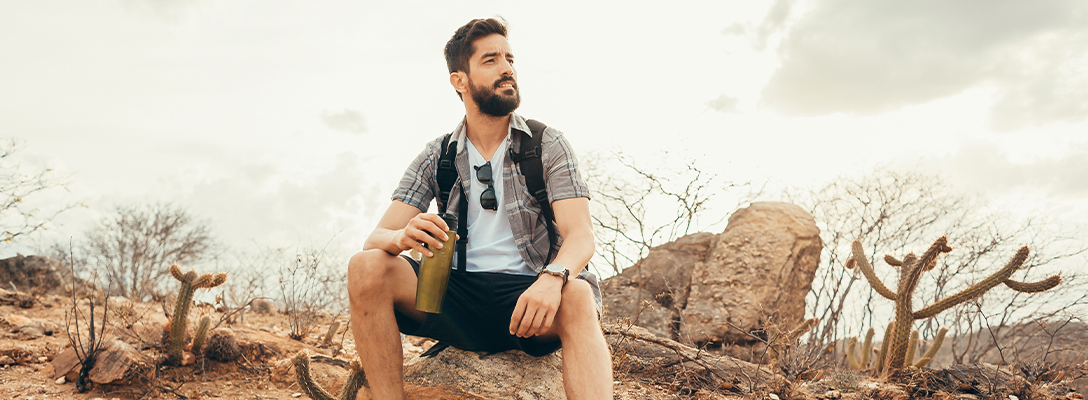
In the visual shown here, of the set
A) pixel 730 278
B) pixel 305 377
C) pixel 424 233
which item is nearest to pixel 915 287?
pixel 730 278

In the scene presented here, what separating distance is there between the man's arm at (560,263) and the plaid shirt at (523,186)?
0.09 m

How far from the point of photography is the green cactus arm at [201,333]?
15.9ft

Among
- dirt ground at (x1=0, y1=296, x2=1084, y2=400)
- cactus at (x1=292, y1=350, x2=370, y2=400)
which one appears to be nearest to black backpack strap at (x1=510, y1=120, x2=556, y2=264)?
cactus at (x1=292, y1=350, x2=370, y2=400)

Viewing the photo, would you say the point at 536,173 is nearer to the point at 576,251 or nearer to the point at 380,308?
the point at 576,251

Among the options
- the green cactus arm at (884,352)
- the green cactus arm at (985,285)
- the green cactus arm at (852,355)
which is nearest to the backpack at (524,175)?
the green cactus arm at (985,285)

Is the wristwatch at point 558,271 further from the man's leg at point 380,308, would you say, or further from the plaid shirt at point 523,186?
the man's leg at point 380,308

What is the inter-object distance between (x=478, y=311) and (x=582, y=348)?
2.23 feet

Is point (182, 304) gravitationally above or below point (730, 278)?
below

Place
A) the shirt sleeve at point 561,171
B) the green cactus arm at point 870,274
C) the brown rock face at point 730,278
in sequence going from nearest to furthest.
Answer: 1. the shirt sleeve at point 561,171
2. the green cactus arm at point 870,274
3. the brown rock face at point 730,278

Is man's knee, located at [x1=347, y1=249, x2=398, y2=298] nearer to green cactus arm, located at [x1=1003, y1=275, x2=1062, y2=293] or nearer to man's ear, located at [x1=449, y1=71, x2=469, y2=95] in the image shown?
man's ear, located at [x1=449, y1=71, x2=469, y2=95]

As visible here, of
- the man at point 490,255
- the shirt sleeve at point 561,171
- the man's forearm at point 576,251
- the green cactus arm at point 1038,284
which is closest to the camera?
the man at point 490,255

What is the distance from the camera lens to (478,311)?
3184 millimetres

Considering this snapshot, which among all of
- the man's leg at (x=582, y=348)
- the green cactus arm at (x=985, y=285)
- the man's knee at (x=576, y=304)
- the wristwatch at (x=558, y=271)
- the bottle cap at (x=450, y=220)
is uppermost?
the green cactus arm at (x=985, y=285)

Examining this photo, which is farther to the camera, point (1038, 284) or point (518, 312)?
point (1038, 284)
